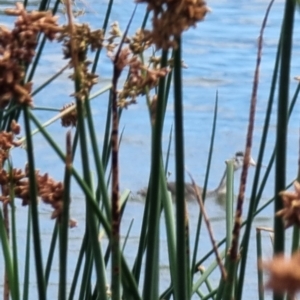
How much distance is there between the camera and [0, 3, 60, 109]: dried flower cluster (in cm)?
43

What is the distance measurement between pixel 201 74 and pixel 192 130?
2.04ft

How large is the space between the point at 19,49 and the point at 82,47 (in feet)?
0.25

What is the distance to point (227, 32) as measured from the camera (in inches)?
163

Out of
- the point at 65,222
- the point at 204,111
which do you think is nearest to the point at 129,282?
the point at 65,222

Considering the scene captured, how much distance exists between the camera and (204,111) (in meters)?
3.27

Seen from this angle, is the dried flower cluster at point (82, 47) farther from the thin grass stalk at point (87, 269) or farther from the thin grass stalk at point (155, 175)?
the thin grass stalk at point (87, 269)

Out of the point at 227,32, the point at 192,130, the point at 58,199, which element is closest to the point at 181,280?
the point at 58,199

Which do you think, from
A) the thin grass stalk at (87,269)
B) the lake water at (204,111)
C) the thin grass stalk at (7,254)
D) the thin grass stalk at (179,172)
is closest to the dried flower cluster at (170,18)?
the thin grass stalk at (179,172)

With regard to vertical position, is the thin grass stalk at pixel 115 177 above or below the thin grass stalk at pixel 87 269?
above

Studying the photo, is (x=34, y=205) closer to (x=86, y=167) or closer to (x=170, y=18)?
(x=86, y=167)

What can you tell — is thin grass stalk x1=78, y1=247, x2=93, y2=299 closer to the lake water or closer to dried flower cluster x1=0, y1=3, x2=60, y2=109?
dried flower cluster x1=0, y1=3, x2=60, y2=109

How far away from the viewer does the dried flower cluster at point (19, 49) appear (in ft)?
1.40

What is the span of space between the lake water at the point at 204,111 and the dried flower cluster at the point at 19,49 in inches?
67.1

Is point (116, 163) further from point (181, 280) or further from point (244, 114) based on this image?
point (244, 114)
